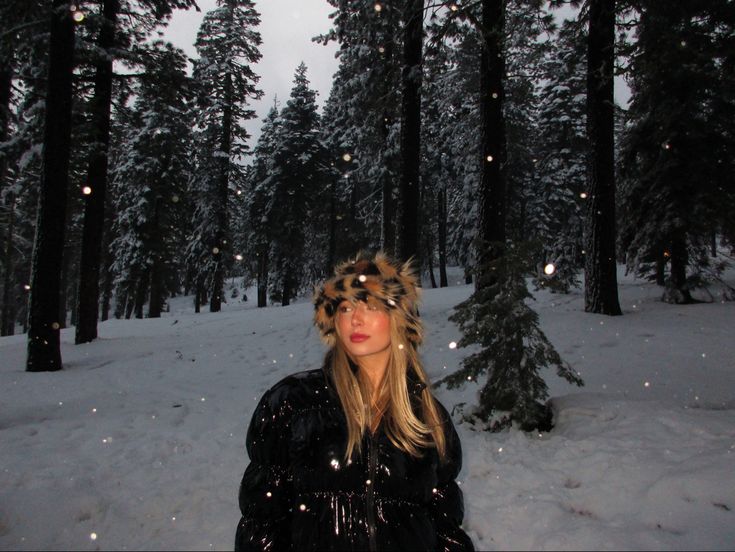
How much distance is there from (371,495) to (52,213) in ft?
34.0

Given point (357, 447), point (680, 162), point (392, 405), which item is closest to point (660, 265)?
point (680, 162)

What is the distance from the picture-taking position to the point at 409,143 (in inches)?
508

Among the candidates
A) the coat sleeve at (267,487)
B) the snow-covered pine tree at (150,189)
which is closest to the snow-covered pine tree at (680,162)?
the coat sleeve at (267,487)

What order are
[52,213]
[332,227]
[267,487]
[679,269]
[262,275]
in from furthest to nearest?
[262,275], [332,227], [679,269], [52,213], [267,487]

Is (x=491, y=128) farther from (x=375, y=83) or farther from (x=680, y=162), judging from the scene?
(x=375, y=83)

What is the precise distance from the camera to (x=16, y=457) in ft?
18.0

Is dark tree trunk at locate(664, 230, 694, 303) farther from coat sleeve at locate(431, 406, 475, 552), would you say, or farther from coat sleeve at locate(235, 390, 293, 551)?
coat sleeve at locate(235, 390, 293, 551)

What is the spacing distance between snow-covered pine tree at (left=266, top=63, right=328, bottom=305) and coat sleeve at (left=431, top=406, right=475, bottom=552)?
1113 inches

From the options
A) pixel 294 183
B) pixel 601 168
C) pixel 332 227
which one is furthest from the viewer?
pixel 332 227

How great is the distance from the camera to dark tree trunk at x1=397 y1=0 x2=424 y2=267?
1258cm

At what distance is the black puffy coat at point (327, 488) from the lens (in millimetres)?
1958

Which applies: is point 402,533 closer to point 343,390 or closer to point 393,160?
point 343,390

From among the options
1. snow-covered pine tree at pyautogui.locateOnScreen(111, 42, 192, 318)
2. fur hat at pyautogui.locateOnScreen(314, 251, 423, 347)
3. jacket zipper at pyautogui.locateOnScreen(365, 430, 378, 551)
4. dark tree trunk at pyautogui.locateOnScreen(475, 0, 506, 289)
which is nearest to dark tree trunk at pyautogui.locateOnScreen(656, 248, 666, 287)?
dark tree trunk at pyautogui.locateOnScreen(475, 0, 506, 289)

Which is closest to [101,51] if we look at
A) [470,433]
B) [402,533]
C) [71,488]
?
[71,488]
